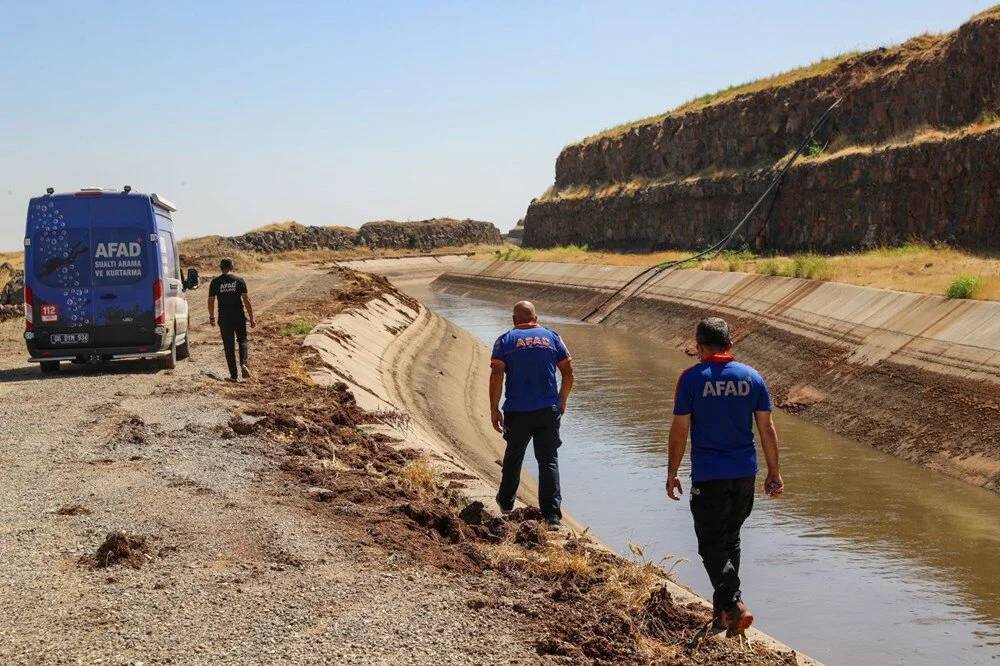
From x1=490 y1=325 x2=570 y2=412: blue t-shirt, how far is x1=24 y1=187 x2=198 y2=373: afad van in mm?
10377

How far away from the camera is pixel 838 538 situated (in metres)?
15.9

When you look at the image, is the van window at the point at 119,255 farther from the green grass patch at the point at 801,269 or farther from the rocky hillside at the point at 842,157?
the rocky hillside at the point at 842,157

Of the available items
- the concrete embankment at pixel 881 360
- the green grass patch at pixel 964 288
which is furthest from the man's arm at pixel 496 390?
the green grass patch at pixel 964 288

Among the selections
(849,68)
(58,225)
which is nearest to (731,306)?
(849,68)

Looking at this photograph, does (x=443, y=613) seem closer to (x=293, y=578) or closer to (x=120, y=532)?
(x=293, y=578)

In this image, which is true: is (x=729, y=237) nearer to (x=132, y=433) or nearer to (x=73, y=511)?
(x=132, y=433)

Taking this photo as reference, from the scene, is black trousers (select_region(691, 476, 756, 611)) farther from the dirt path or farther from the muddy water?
the muddy water

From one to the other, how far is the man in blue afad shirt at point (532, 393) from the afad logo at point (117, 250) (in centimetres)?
1041

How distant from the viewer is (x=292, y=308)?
3731cm

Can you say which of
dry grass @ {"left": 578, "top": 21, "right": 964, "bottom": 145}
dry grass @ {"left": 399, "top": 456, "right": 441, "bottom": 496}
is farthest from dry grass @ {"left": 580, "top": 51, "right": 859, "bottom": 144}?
dry grass @ {"left": 399, "top": 456, "right": 441, "bottom": 496}

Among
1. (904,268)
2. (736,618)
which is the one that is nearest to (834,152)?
(904,268)

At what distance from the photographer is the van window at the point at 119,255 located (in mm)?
20500

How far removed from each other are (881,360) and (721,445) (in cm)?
1786

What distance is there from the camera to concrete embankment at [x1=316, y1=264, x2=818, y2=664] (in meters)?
16.6
